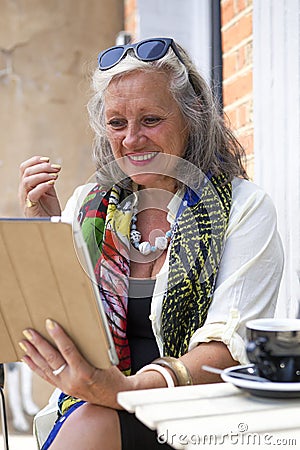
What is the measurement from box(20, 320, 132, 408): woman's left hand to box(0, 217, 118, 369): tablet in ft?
0.04

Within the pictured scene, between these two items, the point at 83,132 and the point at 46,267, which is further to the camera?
the point at 83,132

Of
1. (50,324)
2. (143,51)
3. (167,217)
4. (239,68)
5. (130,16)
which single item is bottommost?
(50,324)

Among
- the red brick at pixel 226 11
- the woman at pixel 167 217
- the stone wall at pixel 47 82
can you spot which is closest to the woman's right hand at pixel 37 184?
the woman at pixel 167 217

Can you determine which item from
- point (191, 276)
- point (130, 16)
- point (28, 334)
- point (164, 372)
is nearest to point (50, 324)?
point (28, 334)

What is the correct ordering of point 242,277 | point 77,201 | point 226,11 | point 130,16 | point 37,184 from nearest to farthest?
point 242,277
point 37,184
point 77,201
point 226,11
point 130,16

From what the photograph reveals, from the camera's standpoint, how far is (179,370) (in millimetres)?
1413

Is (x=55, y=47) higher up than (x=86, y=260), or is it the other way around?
(x=55, y=47)

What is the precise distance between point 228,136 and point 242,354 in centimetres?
64

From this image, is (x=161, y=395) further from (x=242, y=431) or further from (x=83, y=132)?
(x=83, y=132)

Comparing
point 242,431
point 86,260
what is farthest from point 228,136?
point 242,431

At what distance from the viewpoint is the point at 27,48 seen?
404cm

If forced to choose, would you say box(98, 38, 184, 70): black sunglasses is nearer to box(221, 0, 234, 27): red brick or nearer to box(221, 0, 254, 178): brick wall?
box(221, 0, 254, 178): brick wall

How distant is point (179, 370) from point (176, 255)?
1.16 ft

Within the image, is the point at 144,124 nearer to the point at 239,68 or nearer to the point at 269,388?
the point at 269,388
